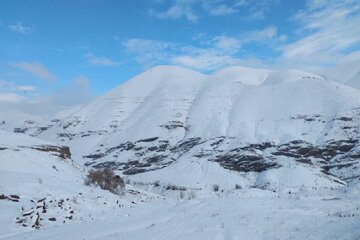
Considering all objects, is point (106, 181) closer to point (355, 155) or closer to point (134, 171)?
point (355, 155)

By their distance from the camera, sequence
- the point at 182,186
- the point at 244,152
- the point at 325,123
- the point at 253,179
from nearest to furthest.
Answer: the point at 182,186
the point at 253,179
the point at 244,152
the point at 325,123

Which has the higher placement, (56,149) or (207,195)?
(56,149)

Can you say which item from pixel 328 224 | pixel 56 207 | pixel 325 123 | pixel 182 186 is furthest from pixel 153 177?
pixel 328 224

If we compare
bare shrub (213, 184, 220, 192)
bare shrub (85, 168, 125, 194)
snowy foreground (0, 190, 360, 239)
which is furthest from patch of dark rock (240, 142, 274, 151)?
snowy foreground (0, 190, 360, 239)

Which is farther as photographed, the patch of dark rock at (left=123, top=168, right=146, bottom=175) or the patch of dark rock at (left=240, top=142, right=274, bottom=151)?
the patch of dark rock at (left=123, top=168, right=146, bottom=175)

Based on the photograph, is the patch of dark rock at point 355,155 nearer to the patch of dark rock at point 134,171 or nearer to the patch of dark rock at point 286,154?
the patch of dark rock at point 286,154

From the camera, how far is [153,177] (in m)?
158

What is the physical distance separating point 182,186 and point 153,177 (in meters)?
25.9

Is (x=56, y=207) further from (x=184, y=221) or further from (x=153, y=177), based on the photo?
(x=153, y=177)

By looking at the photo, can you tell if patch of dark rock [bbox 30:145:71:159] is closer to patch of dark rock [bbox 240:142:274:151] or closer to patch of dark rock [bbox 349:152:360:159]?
patch of dark rock [bbox 240:142:274:151]

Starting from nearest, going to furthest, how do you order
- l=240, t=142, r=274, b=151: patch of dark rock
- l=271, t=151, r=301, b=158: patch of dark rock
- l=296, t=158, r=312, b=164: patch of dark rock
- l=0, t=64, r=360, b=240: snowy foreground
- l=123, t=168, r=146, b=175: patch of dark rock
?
l=0, t=64, r=360, b=240: snowy foreground → l=296, t=158, r=312, b=164: patch of dark rock → l=271, t=151, r=301, b=158: patch of dark rock → l=240, t=142, r=274, b=151: patch of dark rock → l=123, t=168, r=146, b=175: patch of dark rock

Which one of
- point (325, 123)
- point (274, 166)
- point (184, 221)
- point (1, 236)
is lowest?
point (1, 236)

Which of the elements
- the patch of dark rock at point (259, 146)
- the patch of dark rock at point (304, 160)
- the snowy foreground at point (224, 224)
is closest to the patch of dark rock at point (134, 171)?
the patch of dark rock at point (259, 146)

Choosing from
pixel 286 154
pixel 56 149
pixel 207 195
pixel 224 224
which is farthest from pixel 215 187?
pixel 224 224
